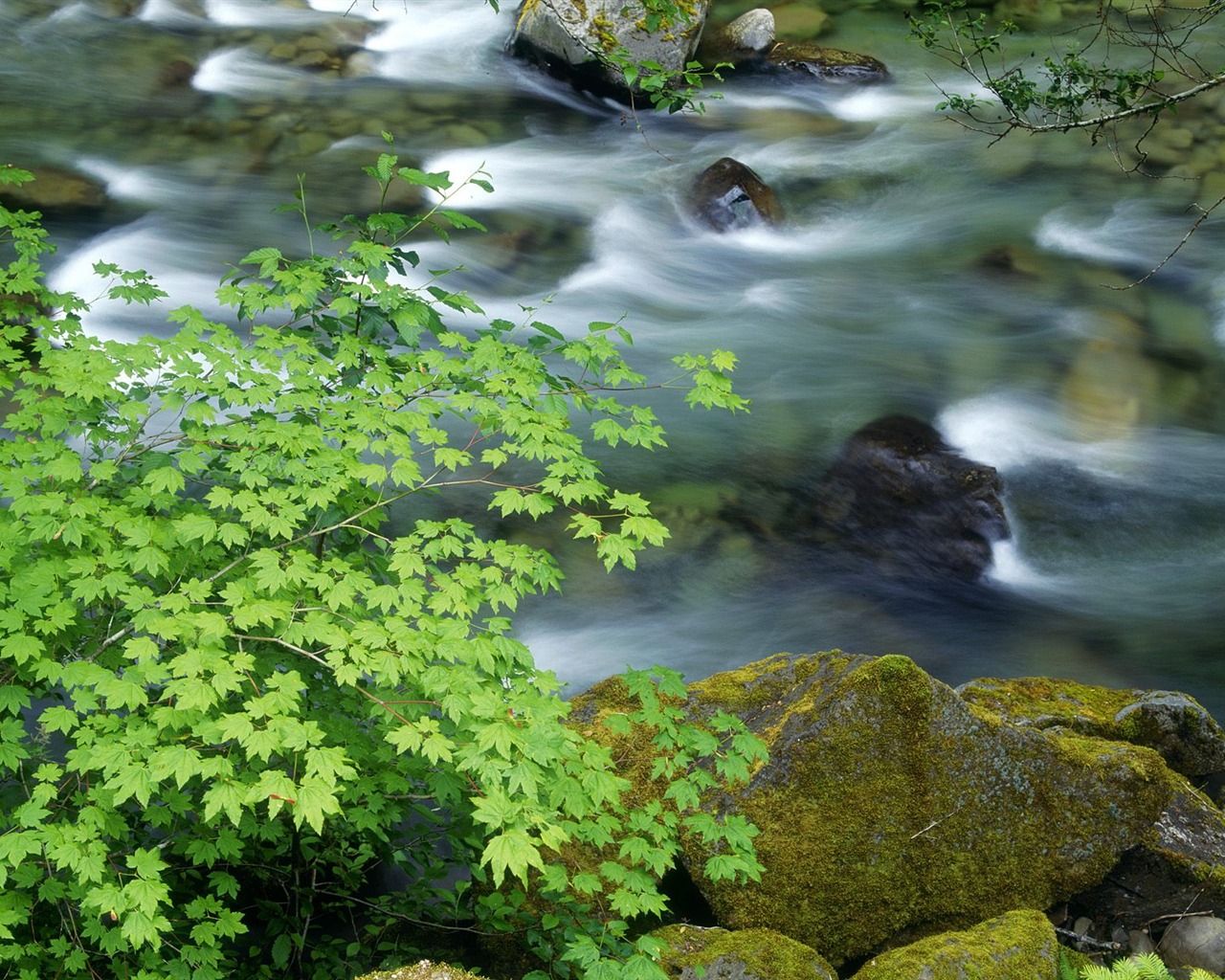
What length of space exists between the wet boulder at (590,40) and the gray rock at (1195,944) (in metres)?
9.48

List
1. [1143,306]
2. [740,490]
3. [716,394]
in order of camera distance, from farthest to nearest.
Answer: [1143,306] → [740,490] → [716,394]

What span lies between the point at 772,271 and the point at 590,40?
128 inches

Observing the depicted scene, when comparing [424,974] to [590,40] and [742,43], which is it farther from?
[742,43]

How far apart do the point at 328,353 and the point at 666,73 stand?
1.88m

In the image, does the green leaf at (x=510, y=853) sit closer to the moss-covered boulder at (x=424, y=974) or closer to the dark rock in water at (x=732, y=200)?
the moss-covered boulder at (x=424, y=974)

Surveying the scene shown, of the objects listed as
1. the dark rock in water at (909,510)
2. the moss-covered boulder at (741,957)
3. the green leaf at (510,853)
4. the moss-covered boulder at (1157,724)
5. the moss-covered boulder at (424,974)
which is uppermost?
the green leaf at (510,853)

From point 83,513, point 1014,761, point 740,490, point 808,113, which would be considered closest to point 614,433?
point 83,513

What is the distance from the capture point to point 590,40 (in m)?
11.2

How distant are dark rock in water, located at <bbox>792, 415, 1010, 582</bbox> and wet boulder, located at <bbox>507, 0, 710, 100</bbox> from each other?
18.5 ft

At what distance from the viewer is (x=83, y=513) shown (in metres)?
3.03

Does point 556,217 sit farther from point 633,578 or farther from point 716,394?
point 716,394

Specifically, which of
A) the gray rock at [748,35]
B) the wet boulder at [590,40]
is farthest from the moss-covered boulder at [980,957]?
the gray rock at [748,35]

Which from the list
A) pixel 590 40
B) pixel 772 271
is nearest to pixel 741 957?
pixel 772 271

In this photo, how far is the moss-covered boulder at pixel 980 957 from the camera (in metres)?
3.33
